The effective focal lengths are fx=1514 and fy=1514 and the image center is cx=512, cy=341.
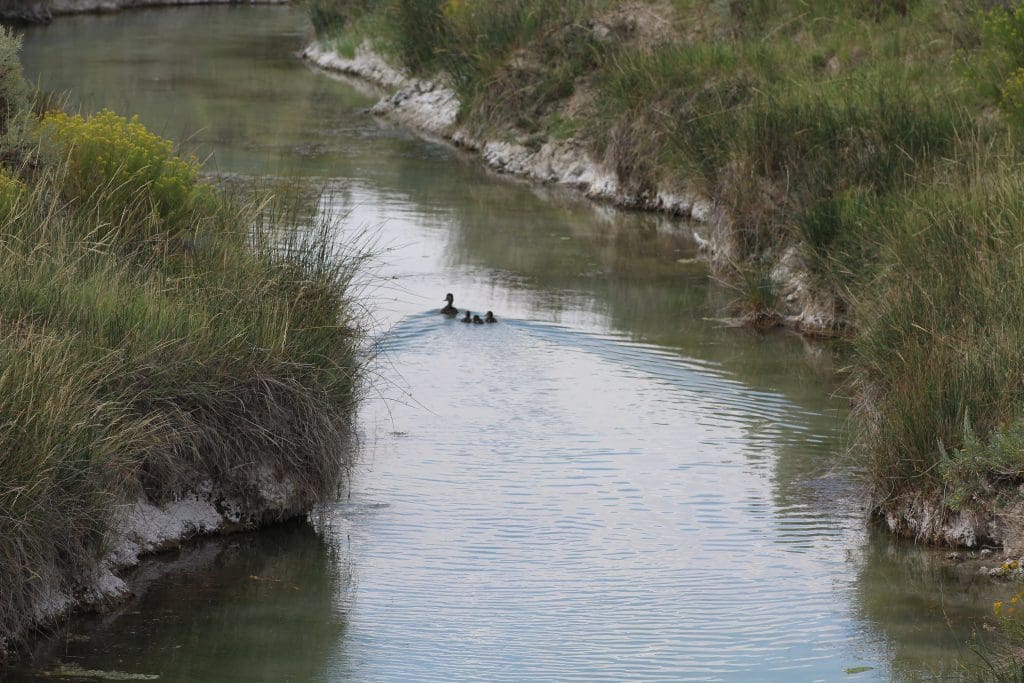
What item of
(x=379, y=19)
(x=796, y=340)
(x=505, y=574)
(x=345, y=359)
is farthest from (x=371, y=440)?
(x=379, y=19)

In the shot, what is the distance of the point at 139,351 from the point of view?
725cm

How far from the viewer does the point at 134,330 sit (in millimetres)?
7242

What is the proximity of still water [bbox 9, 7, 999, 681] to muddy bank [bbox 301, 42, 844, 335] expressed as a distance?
0.41 meters

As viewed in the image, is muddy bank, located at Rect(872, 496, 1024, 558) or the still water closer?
the still water

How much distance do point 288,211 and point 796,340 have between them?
4670mm

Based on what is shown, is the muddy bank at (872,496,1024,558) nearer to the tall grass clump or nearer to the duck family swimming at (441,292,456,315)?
the tall grass clump

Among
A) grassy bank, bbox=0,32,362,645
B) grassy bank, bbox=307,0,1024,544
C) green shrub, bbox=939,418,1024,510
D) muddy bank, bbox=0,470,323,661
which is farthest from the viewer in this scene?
grassy bank, bbox=307,0,1024,544

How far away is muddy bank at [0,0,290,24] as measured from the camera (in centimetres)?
3650

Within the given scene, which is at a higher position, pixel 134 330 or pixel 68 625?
pixel 134 330

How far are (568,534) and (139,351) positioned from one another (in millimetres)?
2439

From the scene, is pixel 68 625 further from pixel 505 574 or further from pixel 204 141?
pixel 204 141

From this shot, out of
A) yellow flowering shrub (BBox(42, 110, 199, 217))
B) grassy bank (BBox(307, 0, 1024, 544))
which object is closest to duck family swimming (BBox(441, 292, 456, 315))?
grassy bank (BBox(307, 0, 1024, 544))

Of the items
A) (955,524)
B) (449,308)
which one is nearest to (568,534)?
(955,524)

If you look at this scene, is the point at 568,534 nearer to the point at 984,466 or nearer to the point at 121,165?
the point at 984,466
